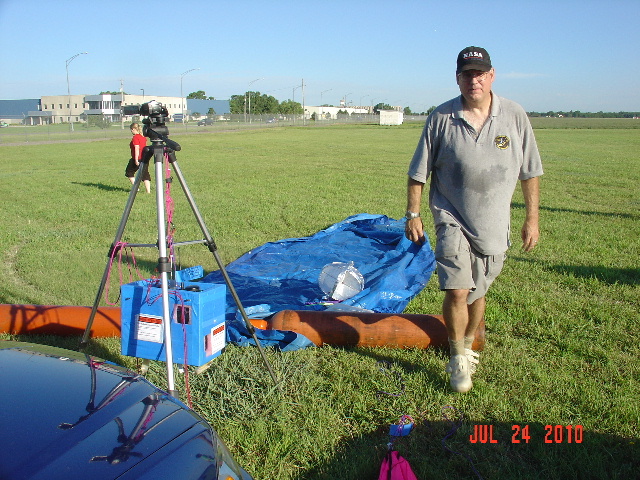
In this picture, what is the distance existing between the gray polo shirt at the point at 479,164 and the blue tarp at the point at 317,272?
1.47 metres

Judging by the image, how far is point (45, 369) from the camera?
2346 millimetres

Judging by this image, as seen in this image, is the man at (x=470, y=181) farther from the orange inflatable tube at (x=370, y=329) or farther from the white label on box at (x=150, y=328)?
the white label on box at (x=150, y=328)

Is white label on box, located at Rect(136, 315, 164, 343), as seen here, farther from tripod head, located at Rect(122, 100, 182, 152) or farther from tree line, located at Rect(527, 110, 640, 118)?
tree line, located at Rect(527, 110, 640, 118)

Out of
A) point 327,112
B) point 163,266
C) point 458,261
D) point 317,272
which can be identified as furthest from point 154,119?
point 327,112

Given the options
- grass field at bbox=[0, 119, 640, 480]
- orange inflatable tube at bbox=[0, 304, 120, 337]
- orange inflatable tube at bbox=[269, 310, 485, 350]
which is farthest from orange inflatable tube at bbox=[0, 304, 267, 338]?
orange inflatable tube at bbox=[269, 310, 485, 350]

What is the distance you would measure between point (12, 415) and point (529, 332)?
3.85m

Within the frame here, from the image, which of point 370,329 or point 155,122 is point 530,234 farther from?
point 155,122

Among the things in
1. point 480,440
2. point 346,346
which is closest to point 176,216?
point 346,346

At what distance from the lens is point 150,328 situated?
354cm

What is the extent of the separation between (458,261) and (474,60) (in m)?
1.21

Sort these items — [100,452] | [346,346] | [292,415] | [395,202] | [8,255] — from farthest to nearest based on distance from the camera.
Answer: [395,202] < [8,255] < [346,346] < [292,415] < [100,452]

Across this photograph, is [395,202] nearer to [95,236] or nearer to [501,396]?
[95,236]

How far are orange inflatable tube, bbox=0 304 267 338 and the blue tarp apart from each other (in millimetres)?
758
